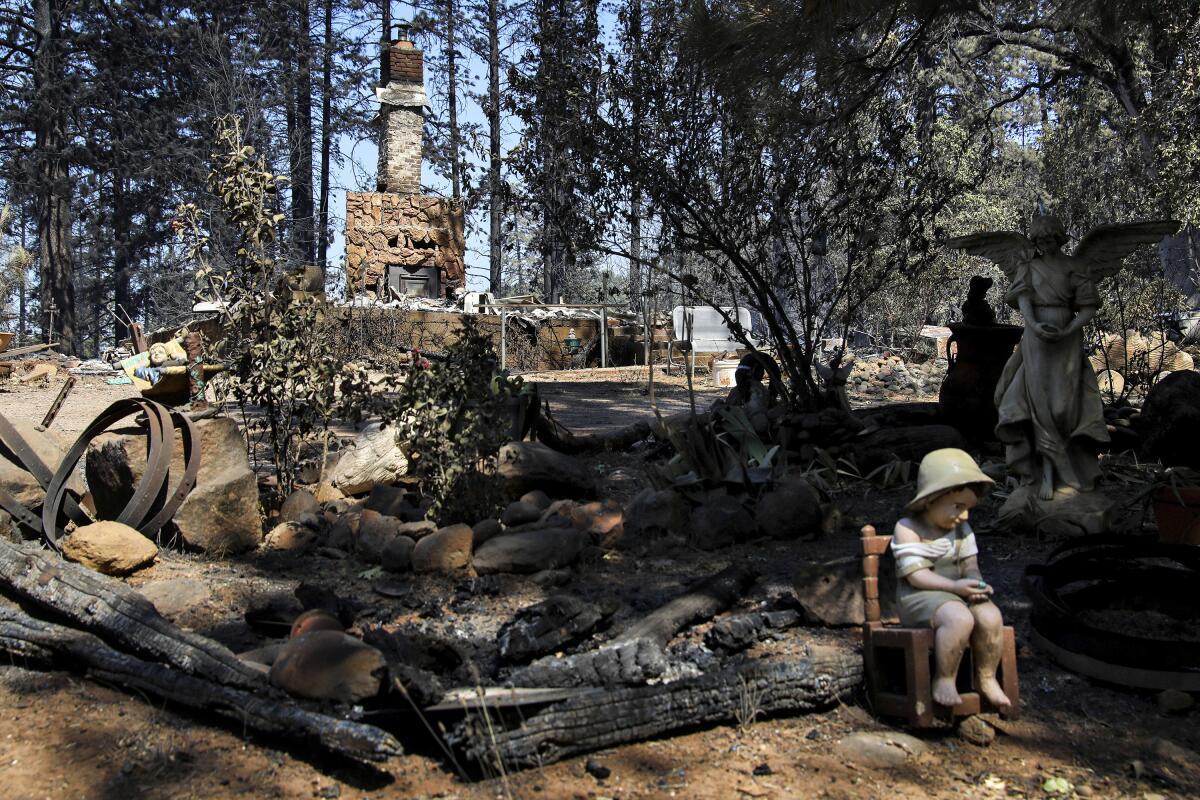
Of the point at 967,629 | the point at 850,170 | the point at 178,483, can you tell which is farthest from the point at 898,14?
the point at 178,483

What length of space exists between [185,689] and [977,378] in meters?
6.85

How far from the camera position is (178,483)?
18.3 ft

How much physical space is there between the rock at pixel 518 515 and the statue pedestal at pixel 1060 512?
2.66 metres

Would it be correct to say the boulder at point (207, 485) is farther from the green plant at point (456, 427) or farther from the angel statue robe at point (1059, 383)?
the angel statue robe at point (1059, 383)

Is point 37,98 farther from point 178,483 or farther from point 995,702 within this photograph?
point 995,702

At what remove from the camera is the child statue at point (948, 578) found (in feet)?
9.93

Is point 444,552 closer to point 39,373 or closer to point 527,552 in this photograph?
point 527,552

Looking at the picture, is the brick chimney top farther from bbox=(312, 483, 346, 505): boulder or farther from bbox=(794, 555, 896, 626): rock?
bbox=(794, 555, 896, 626): rock

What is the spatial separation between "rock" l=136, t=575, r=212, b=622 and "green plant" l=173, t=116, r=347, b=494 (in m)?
1.69

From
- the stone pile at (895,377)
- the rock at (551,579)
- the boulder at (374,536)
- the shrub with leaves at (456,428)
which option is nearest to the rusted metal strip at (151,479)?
the boulder at (374,536)

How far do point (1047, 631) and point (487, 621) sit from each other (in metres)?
2.26

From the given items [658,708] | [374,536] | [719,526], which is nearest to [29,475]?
[374,536]

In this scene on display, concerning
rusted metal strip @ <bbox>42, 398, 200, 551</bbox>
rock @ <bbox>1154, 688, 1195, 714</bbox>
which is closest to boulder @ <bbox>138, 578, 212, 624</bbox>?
rusted metal strip @ <bbox>42, 398, 200, 551</bbox>

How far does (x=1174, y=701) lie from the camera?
3355 millimetres
